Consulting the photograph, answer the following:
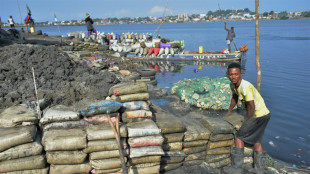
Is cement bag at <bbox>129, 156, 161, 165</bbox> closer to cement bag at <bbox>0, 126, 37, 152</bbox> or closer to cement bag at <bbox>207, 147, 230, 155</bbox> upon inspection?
cement bag at <bbox>207, 147, 230, 155</bbox>

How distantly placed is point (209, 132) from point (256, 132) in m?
0.98

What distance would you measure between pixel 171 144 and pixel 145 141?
865mm

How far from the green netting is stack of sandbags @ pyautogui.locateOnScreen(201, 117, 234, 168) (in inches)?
194

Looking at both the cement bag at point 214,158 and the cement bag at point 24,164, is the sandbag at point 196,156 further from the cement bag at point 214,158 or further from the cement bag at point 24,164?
the cement bag at point 24,164

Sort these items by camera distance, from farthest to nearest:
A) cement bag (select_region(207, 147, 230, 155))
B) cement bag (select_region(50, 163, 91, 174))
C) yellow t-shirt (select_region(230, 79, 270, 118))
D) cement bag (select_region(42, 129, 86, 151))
Result: cement bag (select_region(207, 147, 230, 155)) → yellow t-shirt (select_region(230, 79, 270, 118)) → cement bag (select_region(50, 163, 91, 174)) → cement bag (select_region(42, 129, 86, 151))

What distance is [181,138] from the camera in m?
4.98

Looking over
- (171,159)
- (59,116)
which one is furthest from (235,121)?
(59,116)

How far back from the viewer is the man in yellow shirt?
4.46 meters

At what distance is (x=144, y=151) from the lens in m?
4.23

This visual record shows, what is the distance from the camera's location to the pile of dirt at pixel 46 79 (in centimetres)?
572

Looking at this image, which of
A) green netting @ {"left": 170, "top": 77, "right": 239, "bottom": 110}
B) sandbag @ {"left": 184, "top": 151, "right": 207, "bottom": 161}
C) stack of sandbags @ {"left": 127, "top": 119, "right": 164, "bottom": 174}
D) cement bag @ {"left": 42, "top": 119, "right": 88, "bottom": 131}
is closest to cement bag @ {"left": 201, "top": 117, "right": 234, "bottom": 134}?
sandbag @ {"left": 184, "top": 151, "right": 207, "bottom": 161}

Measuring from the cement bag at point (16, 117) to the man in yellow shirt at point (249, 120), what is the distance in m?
3.90

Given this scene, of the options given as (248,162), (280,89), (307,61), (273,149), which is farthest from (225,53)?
(248,162)

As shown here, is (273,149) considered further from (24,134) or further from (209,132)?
(24,134)
